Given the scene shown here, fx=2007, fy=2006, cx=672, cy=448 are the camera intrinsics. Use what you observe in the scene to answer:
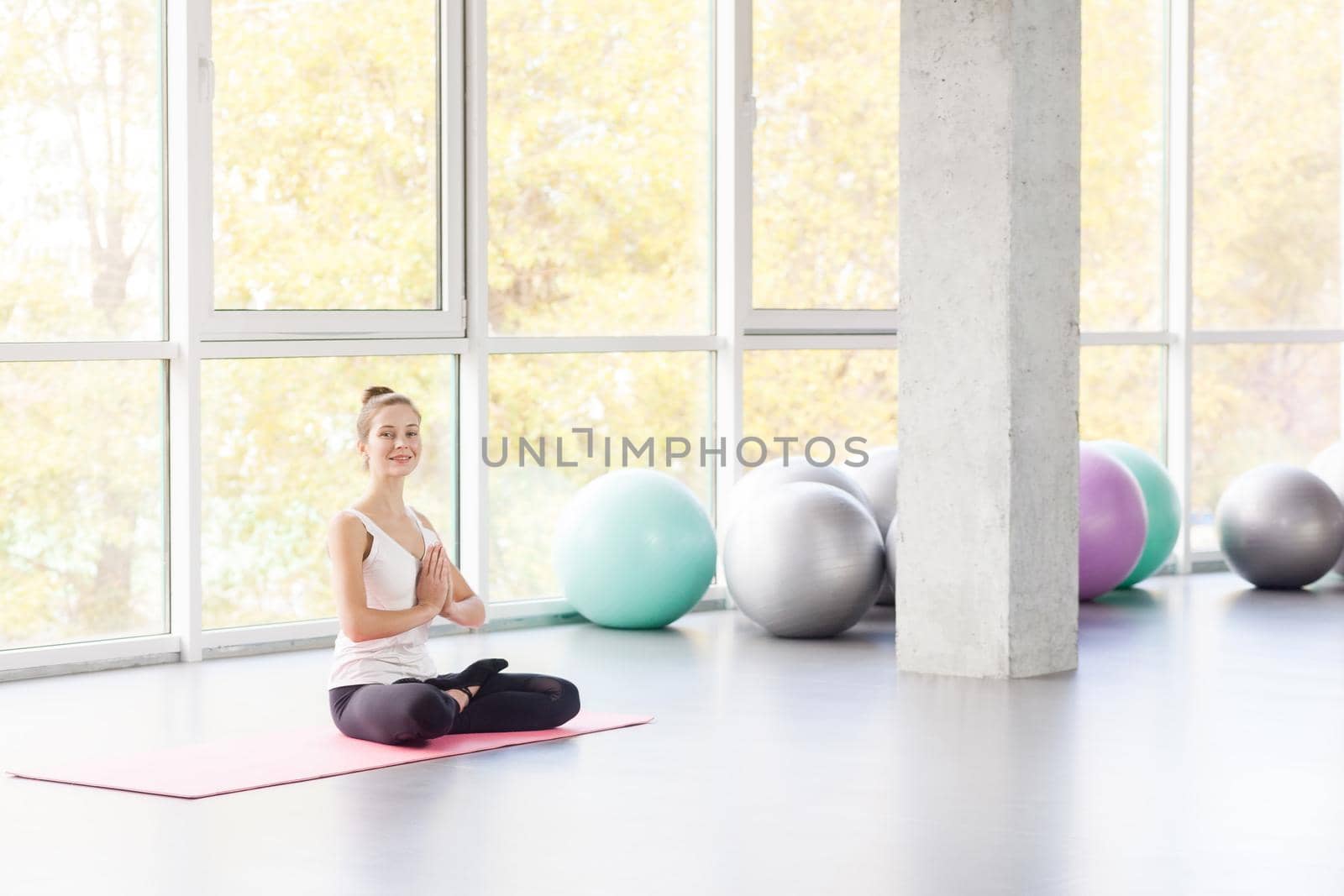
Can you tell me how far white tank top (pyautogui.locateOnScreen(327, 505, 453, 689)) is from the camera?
5.00m

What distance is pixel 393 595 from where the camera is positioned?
502 centimetres

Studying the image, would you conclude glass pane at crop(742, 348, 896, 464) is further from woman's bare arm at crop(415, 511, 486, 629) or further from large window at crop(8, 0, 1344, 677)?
woman's bare arm at crop(415, 511, 486, 629)

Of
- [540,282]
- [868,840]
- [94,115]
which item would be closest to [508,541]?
[540,282]

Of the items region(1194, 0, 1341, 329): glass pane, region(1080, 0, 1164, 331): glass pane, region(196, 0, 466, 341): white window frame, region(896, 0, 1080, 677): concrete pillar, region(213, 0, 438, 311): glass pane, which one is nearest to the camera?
region(896, 0, 1080, 677): concrete pillar

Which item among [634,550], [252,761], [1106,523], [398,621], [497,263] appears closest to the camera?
[252,761]

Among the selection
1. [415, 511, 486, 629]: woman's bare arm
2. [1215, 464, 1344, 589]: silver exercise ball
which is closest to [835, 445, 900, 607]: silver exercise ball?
[1215, 464, 1344, 589]: silver exercise ball

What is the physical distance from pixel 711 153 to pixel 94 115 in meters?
2.63

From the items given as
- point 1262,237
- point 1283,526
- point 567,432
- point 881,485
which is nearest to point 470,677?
point 567,432

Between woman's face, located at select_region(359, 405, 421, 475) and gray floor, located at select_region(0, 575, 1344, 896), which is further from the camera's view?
woman's face, located at select_region(359, 405, 421, 475)

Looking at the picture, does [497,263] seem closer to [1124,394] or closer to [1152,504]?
[1152,504]

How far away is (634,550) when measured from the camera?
23.7ft

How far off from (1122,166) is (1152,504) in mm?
1795

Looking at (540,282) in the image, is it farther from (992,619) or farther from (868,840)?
(868,840)

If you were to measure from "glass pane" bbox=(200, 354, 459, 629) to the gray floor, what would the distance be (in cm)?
34
